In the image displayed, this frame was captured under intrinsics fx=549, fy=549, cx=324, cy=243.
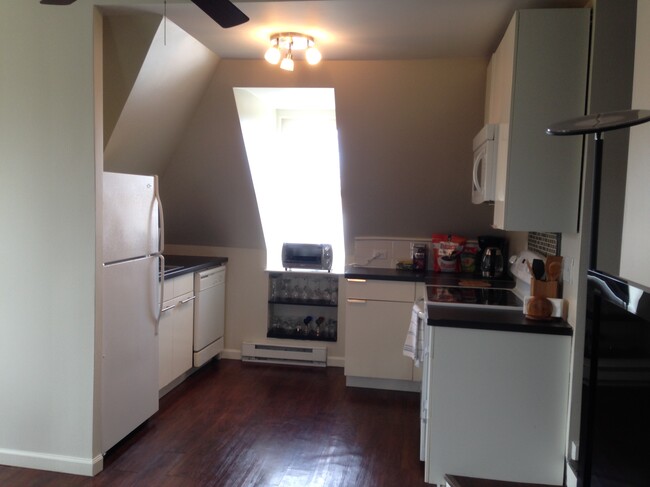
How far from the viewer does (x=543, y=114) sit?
2430 mm

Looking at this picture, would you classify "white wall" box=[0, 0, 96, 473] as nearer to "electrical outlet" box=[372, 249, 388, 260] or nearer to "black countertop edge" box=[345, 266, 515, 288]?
"black countertop edge" box=[345, 266, 515, 288]

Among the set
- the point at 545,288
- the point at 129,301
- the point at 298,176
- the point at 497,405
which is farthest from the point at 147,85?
the point at 497,405

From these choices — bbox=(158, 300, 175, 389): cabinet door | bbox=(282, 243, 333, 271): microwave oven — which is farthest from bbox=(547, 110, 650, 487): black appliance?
bbox=(282, 243, 333, 271): microwave oven

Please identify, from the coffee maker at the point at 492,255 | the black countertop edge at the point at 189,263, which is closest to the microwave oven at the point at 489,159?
the coffee maker at the point at 492,255

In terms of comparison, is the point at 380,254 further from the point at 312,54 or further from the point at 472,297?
the point at 312,54

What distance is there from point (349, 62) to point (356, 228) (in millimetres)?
1405

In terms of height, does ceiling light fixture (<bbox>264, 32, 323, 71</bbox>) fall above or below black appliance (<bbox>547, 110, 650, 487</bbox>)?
above

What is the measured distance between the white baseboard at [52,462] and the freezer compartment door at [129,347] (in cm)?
12

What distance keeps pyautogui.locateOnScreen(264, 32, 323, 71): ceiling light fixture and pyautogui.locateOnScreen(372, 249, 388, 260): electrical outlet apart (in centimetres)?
184

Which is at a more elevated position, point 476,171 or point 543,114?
point 543,114

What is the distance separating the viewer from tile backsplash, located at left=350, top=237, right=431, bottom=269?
4473 millimetres

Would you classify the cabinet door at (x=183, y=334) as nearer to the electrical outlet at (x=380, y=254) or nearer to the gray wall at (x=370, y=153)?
the gray wall at (x=370, y=153)

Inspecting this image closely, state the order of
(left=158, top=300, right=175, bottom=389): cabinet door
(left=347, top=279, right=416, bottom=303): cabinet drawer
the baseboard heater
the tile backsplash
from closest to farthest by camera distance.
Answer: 1. (left=158, top=300, right=175, bottom=389): cabinet door
2. (left=347, top=279, right=416, bottom=303): cabinet drawer
3. the tile backsplash
4. the baseboard heater

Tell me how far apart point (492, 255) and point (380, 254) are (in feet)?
2.98
